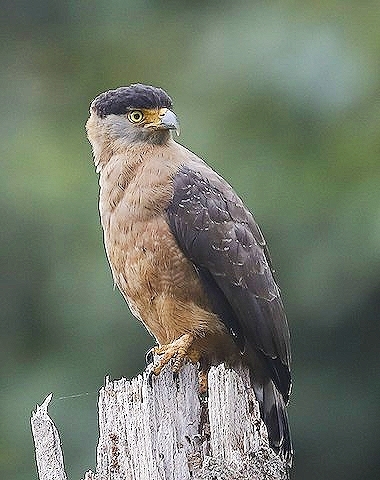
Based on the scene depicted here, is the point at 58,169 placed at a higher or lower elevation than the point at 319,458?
higher

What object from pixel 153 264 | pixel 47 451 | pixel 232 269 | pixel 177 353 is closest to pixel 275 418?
pixel 177 353

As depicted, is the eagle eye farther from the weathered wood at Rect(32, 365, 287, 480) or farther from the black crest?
the weathered wood at Rect(32, 365, 287, 480)

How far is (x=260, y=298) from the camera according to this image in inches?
252

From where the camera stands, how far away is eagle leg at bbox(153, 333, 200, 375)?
5.72 metres

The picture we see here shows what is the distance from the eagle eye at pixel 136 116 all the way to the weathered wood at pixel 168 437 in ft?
6.33

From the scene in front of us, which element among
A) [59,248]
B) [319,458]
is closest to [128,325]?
[59,248]

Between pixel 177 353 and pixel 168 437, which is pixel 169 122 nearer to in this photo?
pixel 177 353

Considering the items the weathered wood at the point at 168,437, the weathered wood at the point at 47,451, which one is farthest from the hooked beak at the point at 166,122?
the weathered wood at the point at 47,451

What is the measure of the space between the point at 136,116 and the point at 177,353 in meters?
1.54

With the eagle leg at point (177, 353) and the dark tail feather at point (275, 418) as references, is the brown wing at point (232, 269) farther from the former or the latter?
the eagle leg at point (177, 353)

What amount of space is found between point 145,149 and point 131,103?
0.32 meters

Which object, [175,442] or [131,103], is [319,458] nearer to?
[131,103]

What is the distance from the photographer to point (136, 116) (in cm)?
706

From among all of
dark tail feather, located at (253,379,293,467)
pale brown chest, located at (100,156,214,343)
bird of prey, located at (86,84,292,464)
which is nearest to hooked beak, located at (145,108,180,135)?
bird of prey, located at (86,84,292,464)
